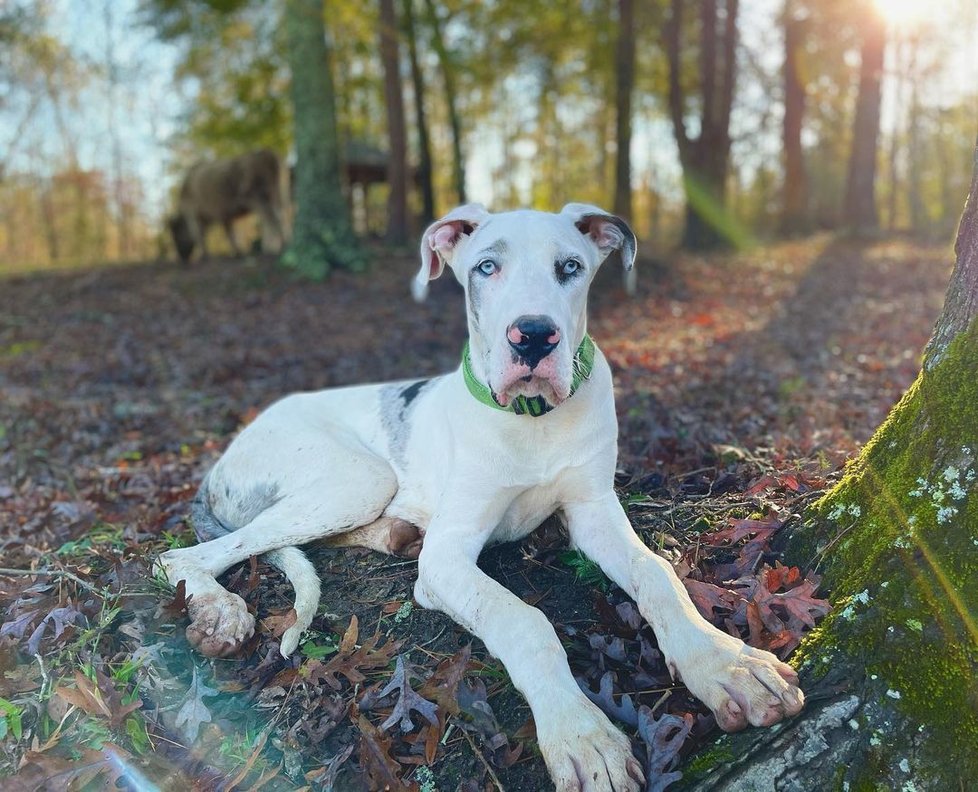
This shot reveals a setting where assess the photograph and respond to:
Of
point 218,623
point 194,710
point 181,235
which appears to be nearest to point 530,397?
point 218,623

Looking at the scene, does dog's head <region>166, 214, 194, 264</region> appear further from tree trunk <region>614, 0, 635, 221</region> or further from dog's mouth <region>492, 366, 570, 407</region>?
dog's mouth <region>492, 366, 570, 407</region>

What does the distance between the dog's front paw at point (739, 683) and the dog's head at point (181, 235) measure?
54.4ft

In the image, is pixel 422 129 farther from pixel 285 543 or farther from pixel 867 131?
pixel 285 543

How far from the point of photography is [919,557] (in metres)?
2.53

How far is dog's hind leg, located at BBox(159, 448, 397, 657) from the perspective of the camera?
3162mm

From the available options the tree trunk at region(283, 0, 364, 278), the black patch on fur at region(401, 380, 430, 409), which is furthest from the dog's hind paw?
the tree trunk at region(283, 0, 364, 278)

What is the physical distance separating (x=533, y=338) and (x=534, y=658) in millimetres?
1135

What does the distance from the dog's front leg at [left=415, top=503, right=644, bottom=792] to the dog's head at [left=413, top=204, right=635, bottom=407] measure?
695 millimetres

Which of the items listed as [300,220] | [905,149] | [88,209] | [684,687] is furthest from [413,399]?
[905,149]

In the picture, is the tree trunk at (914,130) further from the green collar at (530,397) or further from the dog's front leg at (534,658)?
the dog's front leg at (534,658)

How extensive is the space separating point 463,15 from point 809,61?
12.0 metres

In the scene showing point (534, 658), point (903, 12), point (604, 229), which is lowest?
point (534, 658)

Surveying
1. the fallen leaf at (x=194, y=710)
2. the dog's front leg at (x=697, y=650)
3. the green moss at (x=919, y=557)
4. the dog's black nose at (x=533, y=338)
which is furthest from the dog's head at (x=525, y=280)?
the fallen leaf at (x=194, y=710)

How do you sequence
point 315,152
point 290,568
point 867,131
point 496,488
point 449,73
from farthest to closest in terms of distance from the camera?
point 449,73
point 867,131
point 315,152
point 290,568
point 496,488
